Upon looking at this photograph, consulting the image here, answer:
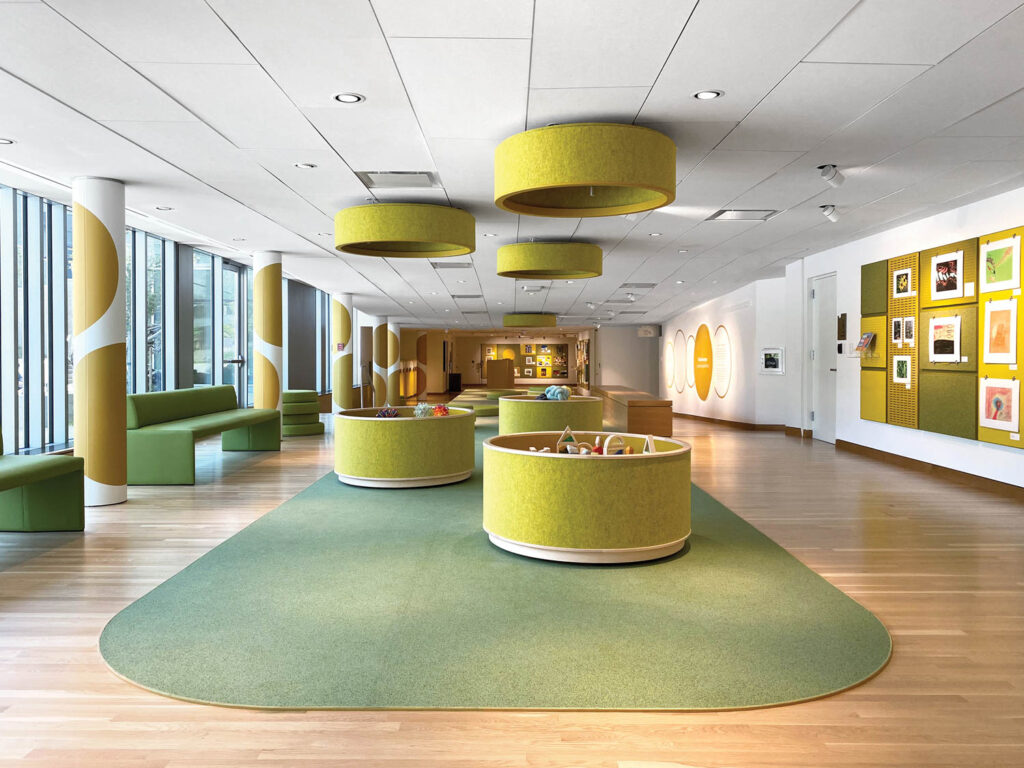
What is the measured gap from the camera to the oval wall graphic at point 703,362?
1966 cm

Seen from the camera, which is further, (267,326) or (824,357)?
(824,357)

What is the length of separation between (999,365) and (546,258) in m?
5.24

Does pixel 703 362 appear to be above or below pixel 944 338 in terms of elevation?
below

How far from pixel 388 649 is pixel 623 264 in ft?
33.4

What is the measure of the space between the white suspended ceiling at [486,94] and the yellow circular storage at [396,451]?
2.48 m

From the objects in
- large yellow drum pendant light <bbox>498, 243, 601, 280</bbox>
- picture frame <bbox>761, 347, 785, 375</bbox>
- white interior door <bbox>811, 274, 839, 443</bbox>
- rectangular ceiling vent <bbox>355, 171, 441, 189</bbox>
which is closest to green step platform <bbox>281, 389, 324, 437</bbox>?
large yellow drum pendant light <bbox>498, 243, 601, 280</bbox>

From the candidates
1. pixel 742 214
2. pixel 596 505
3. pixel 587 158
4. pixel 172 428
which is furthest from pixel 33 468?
pixel 742 214

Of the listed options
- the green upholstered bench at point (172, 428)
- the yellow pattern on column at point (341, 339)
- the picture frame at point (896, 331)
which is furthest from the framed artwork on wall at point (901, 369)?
the yellow pattern on column at point (341, 339)

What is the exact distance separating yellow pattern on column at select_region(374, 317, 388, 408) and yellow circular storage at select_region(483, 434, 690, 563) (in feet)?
70.1

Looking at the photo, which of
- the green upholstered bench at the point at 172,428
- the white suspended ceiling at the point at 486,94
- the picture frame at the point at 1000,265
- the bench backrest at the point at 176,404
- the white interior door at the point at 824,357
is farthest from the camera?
the white interior door at the point at 824,357

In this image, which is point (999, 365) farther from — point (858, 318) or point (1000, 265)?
point (858, 318)

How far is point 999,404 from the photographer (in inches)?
307

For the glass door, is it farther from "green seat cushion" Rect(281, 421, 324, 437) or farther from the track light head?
the track light head

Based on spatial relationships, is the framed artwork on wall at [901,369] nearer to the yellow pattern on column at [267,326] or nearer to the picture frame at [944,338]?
the picture frame at [944,338]
